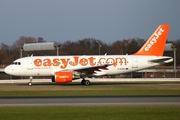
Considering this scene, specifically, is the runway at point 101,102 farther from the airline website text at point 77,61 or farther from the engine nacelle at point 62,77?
the airline website text at point 77,61

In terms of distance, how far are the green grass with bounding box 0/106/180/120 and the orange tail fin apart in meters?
26.4

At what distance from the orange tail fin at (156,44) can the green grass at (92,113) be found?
86.6 feet

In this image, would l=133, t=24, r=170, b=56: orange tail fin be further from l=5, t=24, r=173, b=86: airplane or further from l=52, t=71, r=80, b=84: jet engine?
l=52, t=71, r=80, b=84: jet engine

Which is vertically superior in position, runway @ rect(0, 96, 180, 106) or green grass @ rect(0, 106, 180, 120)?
runway @ rect(0, 96, 180, 106)

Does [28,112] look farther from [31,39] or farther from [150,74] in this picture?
[31,39]

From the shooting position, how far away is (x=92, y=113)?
1748 centimetres

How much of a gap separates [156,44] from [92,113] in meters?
29.1

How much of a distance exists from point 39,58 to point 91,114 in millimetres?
27890

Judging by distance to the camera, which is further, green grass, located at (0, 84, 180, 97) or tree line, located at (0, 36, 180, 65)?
tree line, located at (0, 36, 180, 65)

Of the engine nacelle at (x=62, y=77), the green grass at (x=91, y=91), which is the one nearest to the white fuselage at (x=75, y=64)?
the engine nacelle at (x=62, y=77)

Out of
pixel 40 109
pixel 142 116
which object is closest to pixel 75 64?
pixel 40 109

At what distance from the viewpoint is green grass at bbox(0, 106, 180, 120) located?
53.3ft

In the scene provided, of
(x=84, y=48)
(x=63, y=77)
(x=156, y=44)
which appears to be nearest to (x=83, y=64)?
(x=63, y=77)

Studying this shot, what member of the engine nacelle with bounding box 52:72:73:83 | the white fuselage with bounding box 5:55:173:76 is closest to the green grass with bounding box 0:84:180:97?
the engine nacelle with bounding box 52:72:73:83
